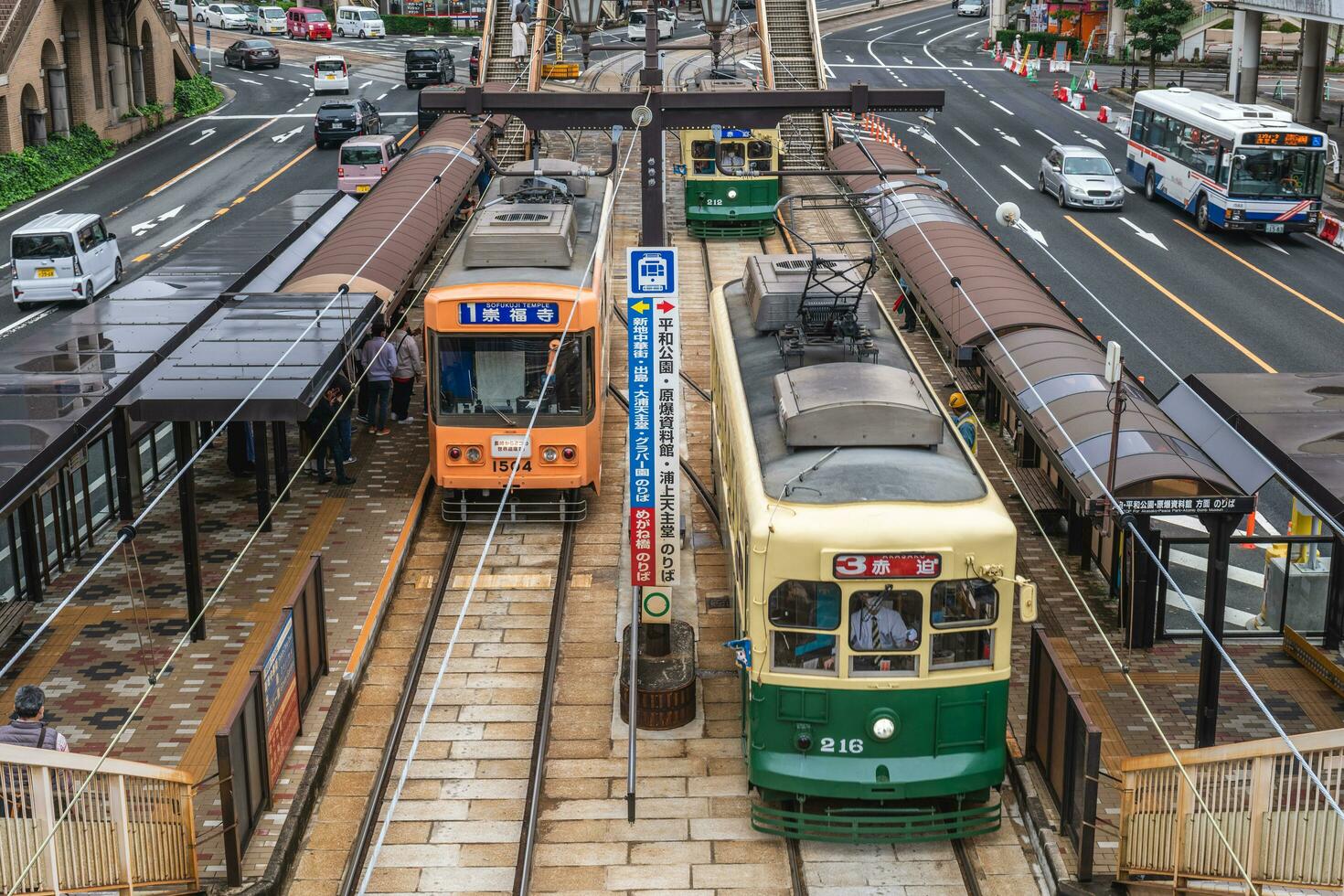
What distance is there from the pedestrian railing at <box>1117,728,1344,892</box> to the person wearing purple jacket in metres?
13.6

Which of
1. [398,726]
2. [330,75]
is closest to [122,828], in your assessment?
[398,726]

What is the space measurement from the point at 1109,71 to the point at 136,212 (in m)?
46.5

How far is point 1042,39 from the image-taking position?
259 feet

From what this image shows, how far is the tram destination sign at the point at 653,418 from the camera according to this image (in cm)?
1525

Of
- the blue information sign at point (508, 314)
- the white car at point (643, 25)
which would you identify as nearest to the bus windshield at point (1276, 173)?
the blue information sign at point (508, 314)

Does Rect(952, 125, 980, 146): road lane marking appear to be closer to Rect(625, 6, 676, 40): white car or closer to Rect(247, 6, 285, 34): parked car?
Rect(625, 6, 676, 40): white car

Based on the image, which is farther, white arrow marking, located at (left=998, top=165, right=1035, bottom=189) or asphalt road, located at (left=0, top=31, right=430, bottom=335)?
white arrow marking, located at (left=998, top=165, right=1035, bottom=189)

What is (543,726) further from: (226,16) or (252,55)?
(226,16)

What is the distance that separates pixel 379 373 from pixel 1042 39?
6274cm

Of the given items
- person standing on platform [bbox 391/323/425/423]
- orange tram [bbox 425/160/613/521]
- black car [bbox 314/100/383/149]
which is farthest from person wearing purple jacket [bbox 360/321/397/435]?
black car [bbox 314/100/383/149]

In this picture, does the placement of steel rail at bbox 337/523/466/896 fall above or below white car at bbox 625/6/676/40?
below

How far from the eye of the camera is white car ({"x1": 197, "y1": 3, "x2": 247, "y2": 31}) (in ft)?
286

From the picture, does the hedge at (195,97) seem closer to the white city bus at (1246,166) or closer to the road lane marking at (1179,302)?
the road lane marking at (1179,302)

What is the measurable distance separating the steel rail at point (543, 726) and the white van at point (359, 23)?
72951 millimetres
